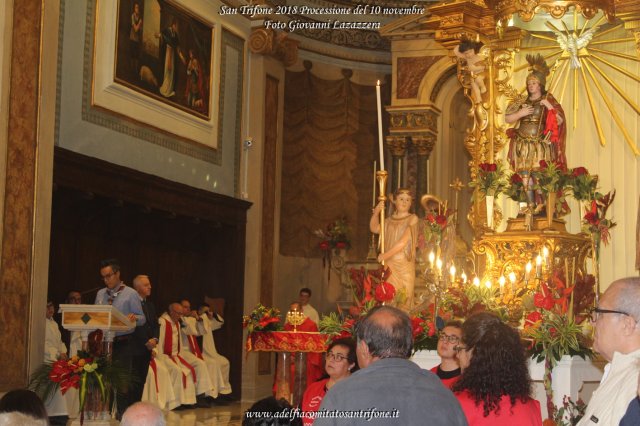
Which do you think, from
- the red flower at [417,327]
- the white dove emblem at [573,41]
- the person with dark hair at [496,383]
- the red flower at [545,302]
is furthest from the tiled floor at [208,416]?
the person with dark hair at [496,383]

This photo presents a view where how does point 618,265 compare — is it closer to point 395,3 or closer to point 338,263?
point 338,263

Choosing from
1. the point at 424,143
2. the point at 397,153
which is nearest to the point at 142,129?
the point at 397,153

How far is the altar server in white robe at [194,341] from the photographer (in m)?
14.9

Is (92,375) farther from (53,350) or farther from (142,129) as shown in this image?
(142,129)

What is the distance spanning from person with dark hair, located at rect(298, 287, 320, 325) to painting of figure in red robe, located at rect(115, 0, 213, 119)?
130 inches

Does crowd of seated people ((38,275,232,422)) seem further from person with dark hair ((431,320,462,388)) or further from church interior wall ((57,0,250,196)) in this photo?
person with dark hair ((431,320,462,388))

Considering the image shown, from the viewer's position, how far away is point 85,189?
12.8 meters

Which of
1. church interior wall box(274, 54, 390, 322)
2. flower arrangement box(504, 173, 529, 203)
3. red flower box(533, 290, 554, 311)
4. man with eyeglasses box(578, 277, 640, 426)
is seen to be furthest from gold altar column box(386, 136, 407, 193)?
man with eyeglasses box(578, 277, 640, 426)

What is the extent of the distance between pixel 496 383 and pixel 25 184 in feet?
25.0

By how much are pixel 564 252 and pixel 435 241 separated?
132 cm

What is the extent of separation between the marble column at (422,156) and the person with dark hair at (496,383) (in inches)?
516

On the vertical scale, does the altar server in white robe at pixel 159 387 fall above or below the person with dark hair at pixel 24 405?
below

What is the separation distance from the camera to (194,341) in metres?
15.2

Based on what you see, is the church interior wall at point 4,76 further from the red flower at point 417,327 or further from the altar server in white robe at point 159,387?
the red flower at point 417,327
